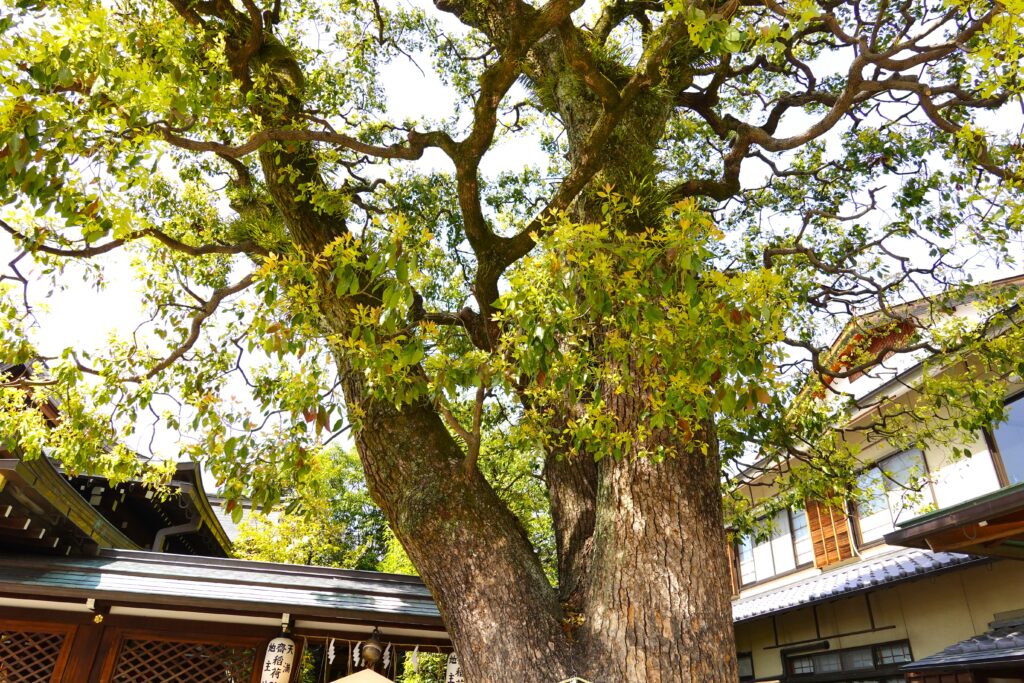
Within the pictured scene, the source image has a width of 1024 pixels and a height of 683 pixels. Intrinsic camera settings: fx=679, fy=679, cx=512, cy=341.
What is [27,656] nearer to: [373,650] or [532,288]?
[373,650]

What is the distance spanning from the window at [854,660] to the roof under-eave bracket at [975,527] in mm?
3993

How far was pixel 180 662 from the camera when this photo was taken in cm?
719

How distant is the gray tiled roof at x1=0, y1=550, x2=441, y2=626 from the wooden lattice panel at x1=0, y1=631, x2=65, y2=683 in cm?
54


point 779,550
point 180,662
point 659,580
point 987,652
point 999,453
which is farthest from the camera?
point 779,550

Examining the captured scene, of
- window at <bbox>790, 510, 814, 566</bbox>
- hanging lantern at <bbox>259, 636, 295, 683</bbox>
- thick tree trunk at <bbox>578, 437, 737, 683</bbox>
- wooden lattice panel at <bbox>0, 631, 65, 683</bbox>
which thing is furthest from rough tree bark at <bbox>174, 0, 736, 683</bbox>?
window at <bbox>790, 510, 814, 566</bbox>

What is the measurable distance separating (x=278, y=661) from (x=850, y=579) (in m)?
Result: 7.96

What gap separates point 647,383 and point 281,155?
3465 mm

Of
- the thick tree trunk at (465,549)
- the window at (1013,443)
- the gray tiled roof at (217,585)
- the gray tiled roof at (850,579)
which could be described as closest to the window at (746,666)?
the gray tiled roof at (850,579)

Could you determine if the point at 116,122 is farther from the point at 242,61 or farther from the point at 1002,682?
the point at 1002,682

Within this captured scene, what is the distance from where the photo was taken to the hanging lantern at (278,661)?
6746 millimetres

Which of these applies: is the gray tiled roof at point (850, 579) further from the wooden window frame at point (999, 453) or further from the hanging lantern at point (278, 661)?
the hanging lantern at point (278, 661)

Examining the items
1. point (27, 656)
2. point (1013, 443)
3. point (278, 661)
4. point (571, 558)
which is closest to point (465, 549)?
point (571, 558)

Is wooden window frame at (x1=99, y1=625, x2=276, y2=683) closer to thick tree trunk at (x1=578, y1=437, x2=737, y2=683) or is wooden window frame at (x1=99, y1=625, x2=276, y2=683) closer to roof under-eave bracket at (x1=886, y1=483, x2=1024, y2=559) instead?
thick tree trunk at (x1=578, y1=437, x2=737, y2=683)

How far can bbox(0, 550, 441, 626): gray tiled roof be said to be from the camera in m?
6.30
